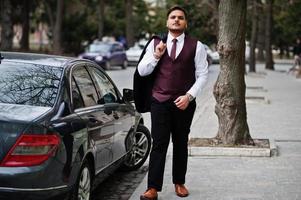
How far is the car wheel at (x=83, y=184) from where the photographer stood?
5.17 meters

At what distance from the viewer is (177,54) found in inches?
233

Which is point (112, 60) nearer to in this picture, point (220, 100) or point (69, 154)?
point (220, 100)

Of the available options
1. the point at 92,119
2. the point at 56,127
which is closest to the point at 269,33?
the point at 92,119

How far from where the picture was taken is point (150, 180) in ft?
19.7

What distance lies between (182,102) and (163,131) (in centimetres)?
36

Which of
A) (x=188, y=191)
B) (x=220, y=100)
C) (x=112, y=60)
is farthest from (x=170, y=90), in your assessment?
(x=112, y=60)

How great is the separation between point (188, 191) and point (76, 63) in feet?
5.85

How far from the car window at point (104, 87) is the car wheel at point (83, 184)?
0.99 meters

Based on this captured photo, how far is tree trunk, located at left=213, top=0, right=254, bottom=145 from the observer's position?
8716mm

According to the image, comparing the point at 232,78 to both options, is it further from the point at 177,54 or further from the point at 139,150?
the point at 177,54

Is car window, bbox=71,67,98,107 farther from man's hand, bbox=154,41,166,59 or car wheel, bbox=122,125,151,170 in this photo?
car wheel, bbox=122,125,151,170

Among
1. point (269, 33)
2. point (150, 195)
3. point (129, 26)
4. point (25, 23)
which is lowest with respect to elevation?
point (150, 195)

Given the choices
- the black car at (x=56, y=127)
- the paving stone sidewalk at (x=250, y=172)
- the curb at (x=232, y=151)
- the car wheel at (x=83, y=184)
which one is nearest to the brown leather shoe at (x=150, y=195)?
the paving stone sidewalk at (x=250, y=172)

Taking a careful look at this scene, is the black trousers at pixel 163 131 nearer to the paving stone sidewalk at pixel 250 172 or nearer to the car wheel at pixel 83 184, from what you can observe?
the paving stone sidewalk at pixel 250 172
